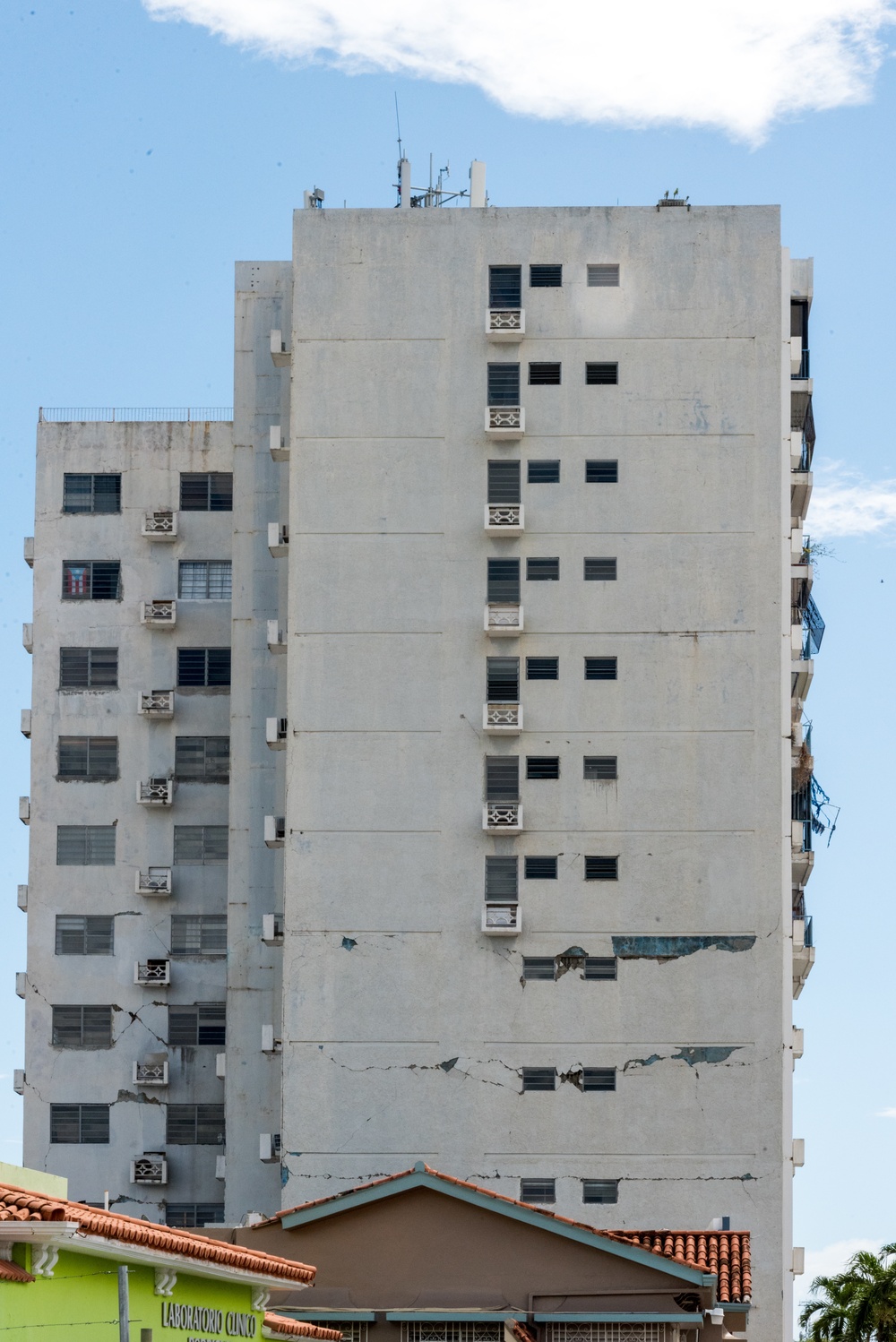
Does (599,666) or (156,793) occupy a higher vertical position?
(599,666)

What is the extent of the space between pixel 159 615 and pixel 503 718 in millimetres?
16224

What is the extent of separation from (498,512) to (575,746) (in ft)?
26.7

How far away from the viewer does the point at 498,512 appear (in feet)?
244

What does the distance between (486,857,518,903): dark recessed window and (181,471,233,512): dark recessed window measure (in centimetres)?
1972

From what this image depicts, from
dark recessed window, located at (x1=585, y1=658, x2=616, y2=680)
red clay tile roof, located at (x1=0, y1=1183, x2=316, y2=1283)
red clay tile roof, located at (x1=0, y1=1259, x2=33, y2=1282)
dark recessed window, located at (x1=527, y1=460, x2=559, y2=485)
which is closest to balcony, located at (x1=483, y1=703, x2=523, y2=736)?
dark recessed window, located at (x1=585, y1=658, x2=616, y2=680)

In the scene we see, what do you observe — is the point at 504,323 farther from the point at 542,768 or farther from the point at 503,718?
the point at 542,768

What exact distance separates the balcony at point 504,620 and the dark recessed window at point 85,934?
18.8m

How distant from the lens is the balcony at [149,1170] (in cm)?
7875

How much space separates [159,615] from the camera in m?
83.0

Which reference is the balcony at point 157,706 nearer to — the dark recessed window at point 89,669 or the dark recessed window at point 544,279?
the dark recessed window at point 89,669

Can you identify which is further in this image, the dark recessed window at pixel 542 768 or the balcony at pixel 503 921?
the dark recessed window at pixel 542 768

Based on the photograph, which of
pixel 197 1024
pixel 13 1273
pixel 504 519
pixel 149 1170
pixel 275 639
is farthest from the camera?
pixel 197 1024

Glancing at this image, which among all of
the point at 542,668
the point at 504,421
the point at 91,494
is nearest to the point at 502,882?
the point at 542,668

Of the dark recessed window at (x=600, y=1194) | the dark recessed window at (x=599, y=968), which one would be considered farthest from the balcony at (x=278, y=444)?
the dark recessed window at (x=600, y=1194)
